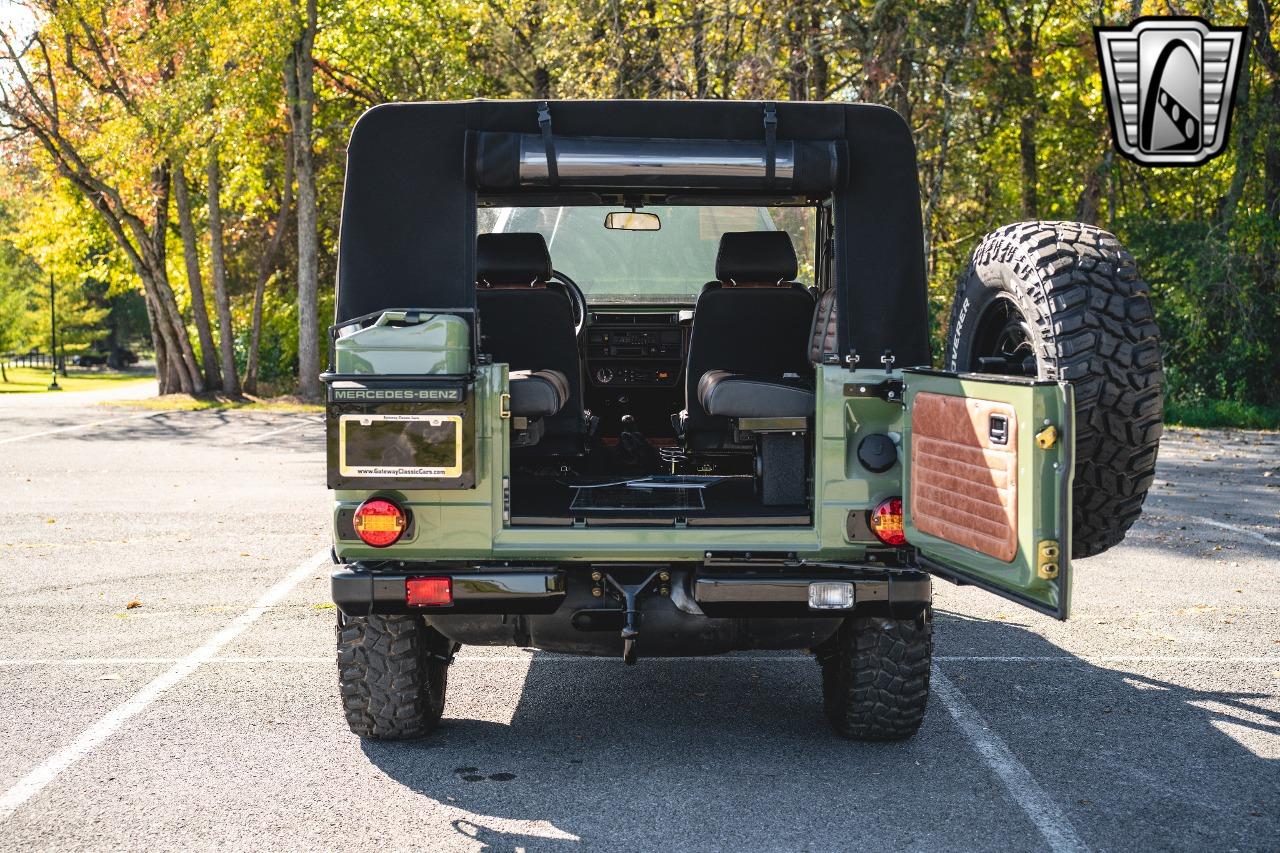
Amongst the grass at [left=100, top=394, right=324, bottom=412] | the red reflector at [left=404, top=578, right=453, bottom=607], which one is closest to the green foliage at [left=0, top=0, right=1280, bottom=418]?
the grass at [left=100, top=394, right=324, bottom=412]

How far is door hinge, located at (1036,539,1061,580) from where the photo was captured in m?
3.84

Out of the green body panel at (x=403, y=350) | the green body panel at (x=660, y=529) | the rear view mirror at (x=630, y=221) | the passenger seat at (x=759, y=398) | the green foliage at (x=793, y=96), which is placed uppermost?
the green foliage at (x=793, y=96)

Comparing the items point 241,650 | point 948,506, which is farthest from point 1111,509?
point 241,650

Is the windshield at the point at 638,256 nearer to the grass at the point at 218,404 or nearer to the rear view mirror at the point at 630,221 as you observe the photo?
the rear view mirror at the point at 630,221

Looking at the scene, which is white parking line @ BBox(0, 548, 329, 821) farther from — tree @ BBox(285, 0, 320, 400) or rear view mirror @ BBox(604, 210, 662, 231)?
tree @ BBox(285, 0, 320, 400)

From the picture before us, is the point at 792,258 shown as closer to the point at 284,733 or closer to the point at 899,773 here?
the point at 899,773

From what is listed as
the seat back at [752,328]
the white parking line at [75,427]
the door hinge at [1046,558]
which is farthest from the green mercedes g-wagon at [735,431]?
the white parking line at [75,427]

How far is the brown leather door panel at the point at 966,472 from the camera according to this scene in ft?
13.0

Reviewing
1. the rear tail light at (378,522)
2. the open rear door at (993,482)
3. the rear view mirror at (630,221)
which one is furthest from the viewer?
the rear view mirror at (630,221)

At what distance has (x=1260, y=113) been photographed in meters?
20.9

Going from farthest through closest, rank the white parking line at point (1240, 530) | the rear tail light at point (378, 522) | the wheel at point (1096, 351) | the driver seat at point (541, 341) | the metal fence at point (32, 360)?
1. the metal fence at point (32, 360)
2. the white parking line at point (1240, 530)
3. the driver seat at point (541, 341)
4. the rear tail light at point (378, 522)
5. the wheel at point (1096, 351)

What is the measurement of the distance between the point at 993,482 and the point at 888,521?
26.4 inches

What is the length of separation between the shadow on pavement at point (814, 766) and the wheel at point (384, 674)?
118 millimetres

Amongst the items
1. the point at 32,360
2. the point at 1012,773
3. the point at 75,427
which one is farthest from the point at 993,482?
the point at 32,360
